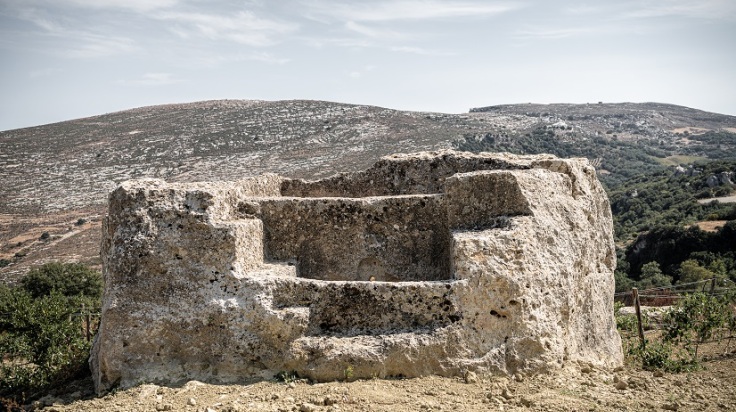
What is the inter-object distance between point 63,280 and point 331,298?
2176cm

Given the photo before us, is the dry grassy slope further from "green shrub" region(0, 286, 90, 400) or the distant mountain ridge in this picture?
"green shrub" region(0, 286, 90, 400)

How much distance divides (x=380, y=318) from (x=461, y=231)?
1.71 m

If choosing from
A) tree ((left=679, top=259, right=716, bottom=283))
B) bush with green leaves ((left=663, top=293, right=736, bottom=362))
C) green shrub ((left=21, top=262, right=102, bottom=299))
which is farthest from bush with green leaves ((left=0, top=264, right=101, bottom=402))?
tree ((left=679, top=259, right=716, bottom=283))

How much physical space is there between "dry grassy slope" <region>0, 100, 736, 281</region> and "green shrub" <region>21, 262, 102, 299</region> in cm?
611

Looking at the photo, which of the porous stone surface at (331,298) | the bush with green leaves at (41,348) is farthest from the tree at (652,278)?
the bush with green leaves at (41,348)

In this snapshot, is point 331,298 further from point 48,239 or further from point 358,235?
point 48,239

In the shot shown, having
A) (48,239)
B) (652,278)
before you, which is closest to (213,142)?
(48,239)

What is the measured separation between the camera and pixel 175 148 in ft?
142

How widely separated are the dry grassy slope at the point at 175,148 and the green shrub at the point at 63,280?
20.0 ft

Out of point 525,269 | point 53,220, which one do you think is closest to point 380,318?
point 525,269

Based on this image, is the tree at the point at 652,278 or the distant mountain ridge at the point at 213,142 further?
the distant mountain ridge at the point at 213,142

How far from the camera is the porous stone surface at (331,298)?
684 cm

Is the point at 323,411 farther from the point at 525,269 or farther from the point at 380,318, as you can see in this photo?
the point at 525,269

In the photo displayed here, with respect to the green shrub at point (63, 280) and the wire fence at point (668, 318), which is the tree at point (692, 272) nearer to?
the wire fence at point (668, 318)
